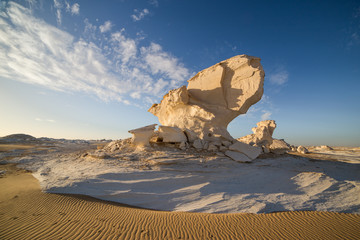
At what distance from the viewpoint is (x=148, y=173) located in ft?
24.7

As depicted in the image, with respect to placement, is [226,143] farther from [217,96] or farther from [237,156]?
[217,96]

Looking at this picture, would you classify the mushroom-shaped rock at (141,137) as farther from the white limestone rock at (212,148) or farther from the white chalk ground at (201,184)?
the white limestone rock at (212,148)

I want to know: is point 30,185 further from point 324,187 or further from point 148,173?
point 324,187

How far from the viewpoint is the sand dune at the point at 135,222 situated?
374 cm

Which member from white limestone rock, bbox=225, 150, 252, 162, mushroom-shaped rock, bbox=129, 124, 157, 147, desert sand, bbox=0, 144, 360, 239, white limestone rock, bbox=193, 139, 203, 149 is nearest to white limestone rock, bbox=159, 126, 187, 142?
white limestone rock, bbox=193, 139, 203, 149

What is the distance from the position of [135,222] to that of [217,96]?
11.2m

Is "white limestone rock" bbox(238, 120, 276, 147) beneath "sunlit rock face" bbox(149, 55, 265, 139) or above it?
beneath

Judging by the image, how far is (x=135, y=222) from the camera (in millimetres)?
4242

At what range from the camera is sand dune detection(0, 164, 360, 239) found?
3740 millimetres

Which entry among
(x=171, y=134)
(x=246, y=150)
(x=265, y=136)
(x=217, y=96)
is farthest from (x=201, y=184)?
(x=265, y=136)

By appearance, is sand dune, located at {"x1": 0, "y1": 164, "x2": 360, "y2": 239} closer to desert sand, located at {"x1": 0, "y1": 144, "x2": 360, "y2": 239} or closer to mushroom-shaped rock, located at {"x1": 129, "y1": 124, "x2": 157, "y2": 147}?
desert sand, located at {"x1": 0, "y1": 144, "x2": 360, "y2": 239}

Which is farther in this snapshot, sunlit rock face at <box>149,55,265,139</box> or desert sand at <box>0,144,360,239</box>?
sunlit rock face at <box>149,55,265,139</box>

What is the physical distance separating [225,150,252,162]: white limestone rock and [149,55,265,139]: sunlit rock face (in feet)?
6.57

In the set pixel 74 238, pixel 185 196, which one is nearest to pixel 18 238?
pixel 74 238
